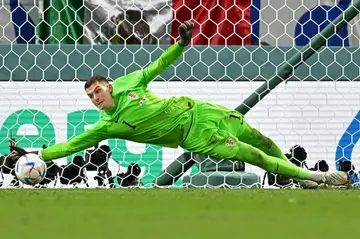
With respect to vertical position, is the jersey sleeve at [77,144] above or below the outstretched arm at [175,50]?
below

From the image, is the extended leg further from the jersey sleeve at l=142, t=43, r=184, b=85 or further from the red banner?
the red banner

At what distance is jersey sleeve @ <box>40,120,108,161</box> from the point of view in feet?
15.2

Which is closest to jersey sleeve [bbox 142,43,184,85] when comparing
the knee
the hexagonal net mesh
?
the knee

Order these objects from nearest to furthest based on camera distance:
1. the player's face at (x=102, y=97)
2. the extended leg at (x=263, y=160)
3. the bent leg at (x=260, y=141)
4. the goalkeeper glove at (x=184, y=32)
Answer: the goalkeeper glove at (x=184, y=32) < the player's face at (x=102, y=97) < the extended leg at (x=263, y=160) < the bent leg at (x=260, y=141)

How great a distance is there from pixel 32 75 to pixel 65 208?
2.83 meters

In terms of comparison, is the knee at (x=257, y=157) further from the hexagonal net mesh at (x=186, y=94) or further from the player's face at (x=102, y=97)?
the player's face at (x=102, y=97)

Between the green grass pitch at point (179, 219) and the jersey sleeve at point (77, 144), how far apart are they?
1.48 m

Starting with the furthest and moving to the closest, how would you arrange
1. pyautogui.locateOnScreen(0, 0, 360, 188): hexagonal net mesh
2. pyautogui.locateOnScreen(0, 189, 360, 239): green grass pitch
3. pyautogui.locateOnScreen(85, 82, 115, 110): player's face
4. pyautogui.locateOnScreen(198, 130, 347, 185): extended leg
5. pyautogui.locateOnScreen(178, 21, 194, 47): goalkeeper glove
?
pyautogui.locateOnScreen(0, 0, 360, 188): hexagonal net mesh
pyautogui.locateOnScreen(198, 130, 347, 185): extended leg
pyautogui.locateOnScreen(85, 82, 115, 110): player's face
pyautogui.locateOnScreen(178, 21, 194, 47): goalkeeper glove
pyautogui.locateOnScreen(0, 189, 360, 239): green grass pitch

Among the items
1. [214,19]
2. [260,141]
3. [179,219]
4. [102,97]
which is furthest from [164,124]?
[179,219]

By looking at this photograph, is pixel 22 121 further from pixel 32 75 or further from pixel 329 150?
pixel 329 150

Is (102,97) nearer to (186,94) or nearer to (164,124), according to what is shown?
(164,124)

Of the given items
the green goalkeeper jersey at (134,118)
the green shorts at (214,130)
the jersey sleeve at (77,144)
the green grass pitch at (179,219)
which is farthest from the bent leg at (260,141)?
the green grass pitch at (179,219)

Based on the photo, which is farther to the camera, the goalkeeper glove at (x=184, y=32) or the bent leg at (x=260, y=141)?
the bent leg at (x=260, y=141)

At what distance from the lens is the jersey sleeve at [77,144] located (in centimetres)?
464
